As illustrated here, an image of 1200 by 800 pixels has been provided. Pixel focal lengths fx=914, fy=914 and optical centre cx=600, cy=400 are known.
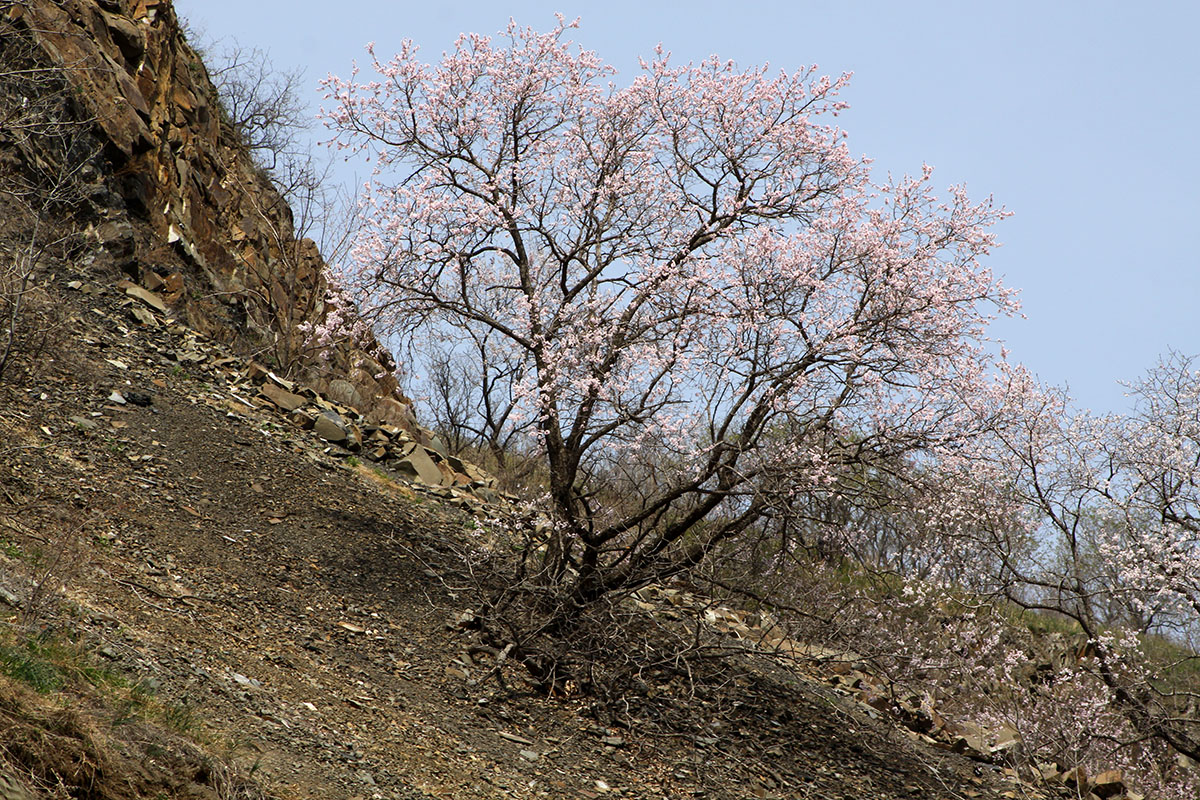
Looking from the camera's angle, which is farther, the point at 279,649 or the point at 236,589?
the point at 236,589

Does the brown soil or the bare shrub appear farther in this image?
the bare shrub

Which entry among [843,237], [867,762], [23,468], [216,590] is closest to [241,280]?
[23,468]

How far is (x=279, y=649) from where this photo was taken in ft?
25.5

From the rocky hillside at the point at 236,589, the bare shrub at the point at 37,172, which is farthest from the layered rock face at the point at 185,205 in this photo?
the bare shrub at the point at 37,172

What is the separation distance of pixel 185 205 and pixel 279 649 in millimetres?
12434

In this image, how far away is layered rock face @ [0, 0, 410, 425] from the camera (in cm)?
1494

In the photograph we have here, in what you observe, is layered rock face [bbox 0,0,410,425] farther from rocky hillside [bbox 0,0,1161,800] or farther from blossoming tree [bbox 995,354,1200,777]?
blossoming tree [bbox 995,354,1200,777]

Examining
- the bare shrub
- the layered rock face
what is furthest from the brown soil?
the layered rock face

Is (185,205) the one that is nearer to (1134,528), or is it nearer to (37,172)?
(37,172)

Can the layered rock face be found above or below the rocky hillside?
above

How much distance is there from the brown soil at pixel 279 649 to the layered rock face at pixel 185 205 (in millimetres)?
2465

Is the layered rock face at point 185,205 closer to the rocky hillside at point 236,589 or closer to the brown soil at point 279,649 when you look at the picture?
the rocky hillside at point 236,589

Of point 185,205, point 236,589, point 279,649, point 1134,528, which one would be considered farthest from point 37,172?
point 1134,528

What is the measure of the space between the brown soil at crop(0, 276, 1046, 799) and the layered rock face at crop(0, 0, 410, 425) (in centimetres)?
246
